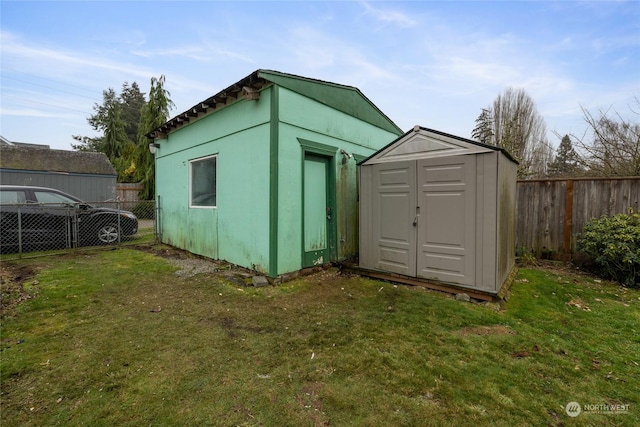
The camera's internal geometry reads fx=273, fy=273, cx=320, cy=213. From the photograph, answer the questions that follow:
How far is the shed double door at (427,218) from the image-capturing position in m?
3.79

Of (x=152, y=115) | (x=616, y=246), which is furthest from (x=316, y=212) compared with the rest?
(x=152, y=115)

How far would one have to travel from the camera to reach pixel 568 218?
554 centimetres

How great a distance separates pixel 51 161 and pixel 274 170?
17.6m

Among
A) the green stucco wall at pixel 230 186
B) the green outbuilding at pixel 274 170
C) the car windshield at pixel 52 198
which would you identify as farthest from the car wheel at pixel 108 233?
the green outbuilding at pixel 274 170

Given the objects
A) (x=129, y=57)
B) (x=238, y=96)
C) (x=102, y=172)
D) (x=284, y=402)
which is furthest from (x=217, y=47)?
(x=102, y=172)

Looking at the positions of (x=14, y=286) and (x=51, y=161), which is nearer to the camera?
(x=14, y=286)

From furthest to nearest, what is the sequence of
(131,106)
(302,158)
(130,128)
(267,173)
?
(131,106) → (130,128) → (302,158) → (267,173)

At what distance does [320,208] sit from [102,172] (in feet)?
54.3

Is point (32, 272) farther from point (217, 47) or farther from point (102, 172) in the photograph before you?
point (102, 172)

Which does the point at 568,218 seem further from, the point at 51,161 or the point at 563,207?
the point at 51,161

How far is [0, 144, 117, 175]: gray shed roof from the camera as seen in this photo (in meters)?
13.7

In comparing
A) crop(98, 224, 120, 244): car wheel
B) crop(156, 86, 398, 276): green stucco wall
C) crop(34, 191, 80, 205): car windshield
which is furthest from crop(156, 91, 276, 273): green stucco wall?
crop(34, 191, 80, 205): car windshield

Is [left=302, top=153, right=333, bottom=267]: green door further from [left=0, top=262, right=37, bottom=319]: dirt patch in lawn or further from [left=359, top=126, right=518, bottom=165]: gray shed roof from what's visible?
[left=0, top=262, right=37, bottom=319]: dirt patch in lawn

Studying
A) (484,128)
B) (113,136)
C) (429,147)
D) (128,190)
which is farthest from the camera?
(113,136)
